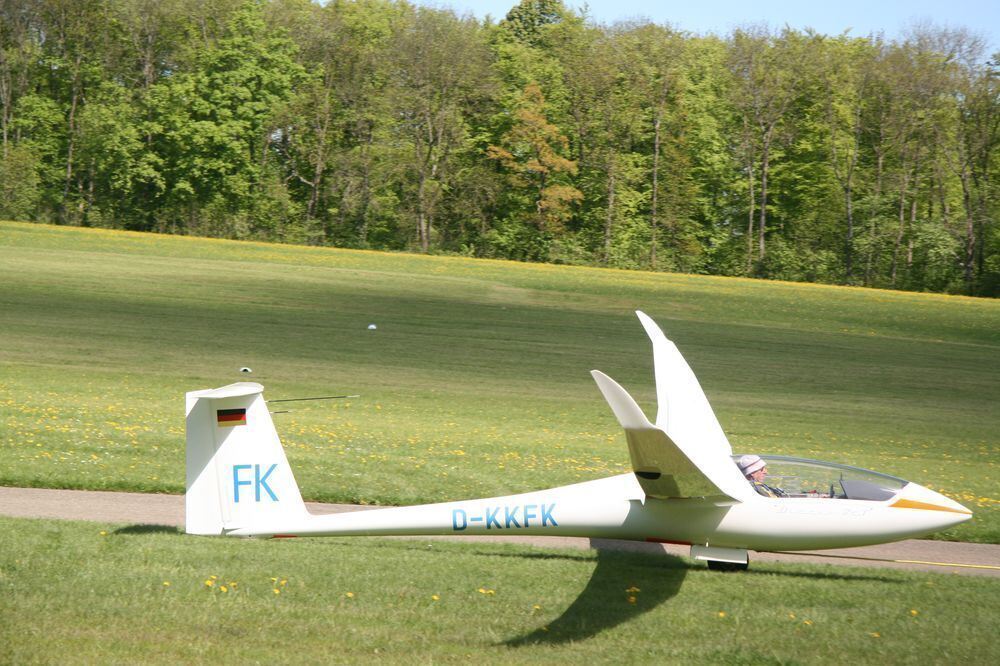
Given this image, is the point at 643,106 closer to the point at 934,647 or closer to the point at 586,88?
the point at 586,88

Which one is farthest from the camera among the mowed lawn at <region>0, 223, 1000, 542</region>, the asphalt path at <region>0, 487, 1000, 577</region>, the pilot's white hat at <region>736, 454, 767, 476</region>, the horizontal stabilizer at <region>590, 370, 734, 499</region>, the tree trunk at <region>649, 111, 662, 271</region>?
the tree trunk at <region>649, 111, 662, 271</region>

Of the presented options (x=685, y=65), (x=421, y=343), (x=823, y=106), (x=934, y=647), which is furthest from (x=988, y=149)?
(x=934, y=647)

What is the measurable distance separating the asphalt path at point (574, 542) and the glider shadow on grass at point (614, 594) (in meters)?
0.45

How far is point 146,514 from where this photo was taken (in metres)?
11.2

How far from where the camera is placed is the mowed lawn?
46.2 ft

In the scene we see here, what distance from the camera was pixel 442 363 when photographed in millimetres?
26281

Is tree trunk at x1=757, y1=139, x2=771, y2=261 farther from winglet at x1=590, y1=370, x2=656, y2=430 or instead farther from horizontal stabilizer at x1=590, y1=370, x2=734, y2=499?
winglet at x1=590, y1=370, x2=656, y2=430

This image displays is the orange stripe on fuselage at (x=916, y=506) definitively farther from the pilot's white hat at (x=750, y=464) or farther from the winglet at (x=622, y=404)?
the winglet at (x=622, y=404)

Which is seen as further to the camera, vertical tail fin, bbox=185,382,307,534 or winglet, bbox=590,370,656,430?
vertical tail fin, bbox=185,382,307,534

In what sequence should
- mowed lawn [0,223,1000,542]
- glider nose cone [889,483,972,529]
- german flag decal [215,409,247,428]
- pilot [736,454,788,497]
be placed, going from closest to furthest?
german flag decal [215,409,247,428]
glider nose cone [889,483,972,529]
pilot [736,454,788,497]
mowed lawn [0,223,1000,542]

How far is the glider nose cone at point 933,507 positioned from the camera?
960 centimetres

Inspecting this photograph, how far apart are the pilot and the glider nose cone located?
3.46 feet

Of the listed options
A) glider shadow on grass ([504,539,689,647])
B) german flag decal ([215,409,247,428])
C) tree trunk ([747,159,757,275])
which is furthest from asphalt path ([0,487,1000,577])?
tree trunk ([747,159,757,275])

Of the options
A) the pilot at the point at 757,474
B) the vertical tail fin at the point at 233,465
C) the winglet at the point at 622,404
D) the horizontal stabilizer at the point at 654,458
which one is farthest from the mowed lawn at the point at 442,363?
the winglet at the point at 622,404
